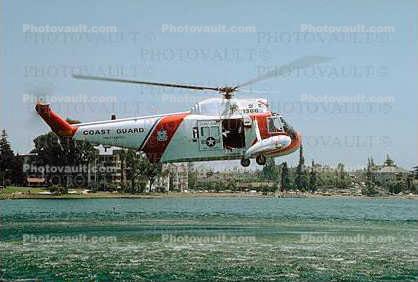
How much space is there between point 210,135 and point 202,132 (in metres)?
0.16

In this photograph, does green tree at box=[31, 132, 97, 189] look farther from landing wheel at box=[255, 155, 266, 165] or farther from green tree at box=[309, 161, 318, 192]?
green tree at box=[309, 161, 318, 192]

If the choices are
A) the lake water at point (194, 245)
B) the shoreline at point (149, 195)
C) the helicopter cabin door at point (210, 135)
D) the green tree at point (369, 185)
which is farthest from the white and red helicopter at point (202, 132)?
the green tree at point (369, 185)

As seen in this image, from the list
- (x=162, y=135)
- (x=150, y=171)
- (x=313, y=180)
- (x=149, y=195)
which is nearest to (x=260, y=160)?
(x=162, y=135)

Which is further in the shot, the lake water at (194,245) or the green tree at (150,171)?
the green tree at (150,171)

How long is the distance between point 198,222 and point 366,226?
12005 mm

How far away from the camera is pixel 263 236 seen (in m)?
37.8

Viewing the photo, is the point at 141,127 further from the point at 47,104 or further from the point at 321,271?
the point at 321,271

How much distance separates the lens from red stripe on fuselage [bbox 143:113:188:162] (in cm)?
1145

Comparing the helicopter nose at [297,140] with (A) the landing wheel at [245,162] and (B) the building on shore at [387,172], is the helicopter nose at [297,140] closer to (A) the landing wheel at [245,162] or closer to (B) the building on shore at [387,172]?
(A) the landing wheel at [245,162]

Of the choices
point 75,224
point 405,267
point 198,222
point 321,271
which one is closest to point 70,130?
point 321,271

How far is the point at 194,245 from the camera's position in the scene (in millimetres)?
32312

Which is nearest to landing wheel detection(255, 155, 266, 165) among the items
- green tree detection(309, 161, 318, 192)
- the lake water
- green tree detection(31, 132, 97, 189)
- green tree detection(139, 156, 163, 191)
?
the lake water

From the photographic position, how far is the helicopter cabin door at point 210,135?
11055 millimetres

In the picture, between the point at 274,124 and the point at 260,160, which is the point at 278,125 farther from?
the point at 260,160
